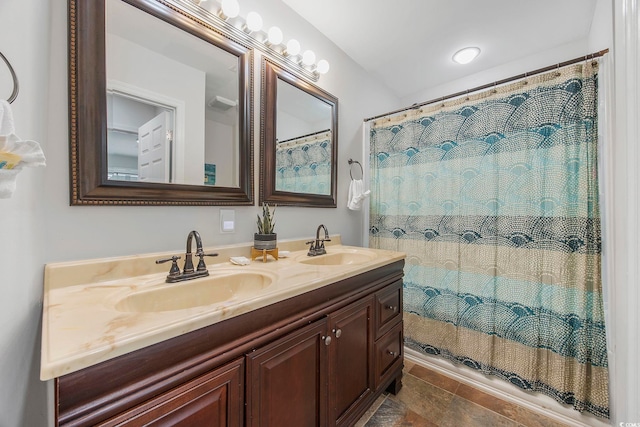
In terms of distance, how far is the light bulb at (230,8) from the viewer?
1235mm

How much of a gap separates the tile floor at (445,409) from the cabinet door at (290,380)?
0.64m

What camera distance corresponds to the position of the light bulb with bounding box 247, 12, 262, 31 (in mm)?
1330

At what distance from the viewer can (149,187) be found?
3.41 ft

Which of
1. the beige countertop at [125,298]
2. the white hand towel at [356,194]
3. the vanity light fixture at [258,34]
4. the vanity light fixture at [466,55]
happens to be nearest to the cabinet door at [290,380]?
the beige countertop at [125,298]

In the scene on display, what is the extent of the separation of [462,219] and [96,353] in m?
1.89

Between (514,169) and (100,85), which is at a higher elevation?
(100,85)

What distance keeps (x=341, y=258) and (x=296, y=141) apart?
2.79ft

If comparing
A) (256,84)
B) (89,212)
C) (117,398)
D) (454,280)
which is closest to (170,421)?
(117,398)

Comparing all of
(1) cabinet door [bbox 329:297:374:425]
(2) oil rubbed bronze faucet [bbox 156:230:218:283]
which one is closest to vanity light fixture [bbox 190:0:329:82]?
(2) oil rubbed bronze faucet [bbox 156:230:218:283]

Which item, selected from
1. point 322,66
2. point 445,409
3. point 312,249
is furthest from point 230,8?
point 445,409

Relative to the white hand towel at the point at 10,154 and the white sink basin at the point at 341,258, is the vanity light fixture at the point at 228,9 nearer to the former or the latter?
the white hand towel at the point at 10,154

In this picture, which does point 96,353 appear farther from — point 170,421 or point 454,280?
point 454,280

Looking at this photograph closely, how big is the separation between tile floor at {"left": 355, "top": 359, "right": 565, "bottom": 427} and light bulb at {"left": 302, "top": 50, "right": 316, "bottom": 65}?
2.20 meters

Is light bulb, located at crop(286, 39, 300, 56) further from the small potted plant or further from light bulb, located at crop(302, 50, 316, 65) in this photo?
the small potted plant
